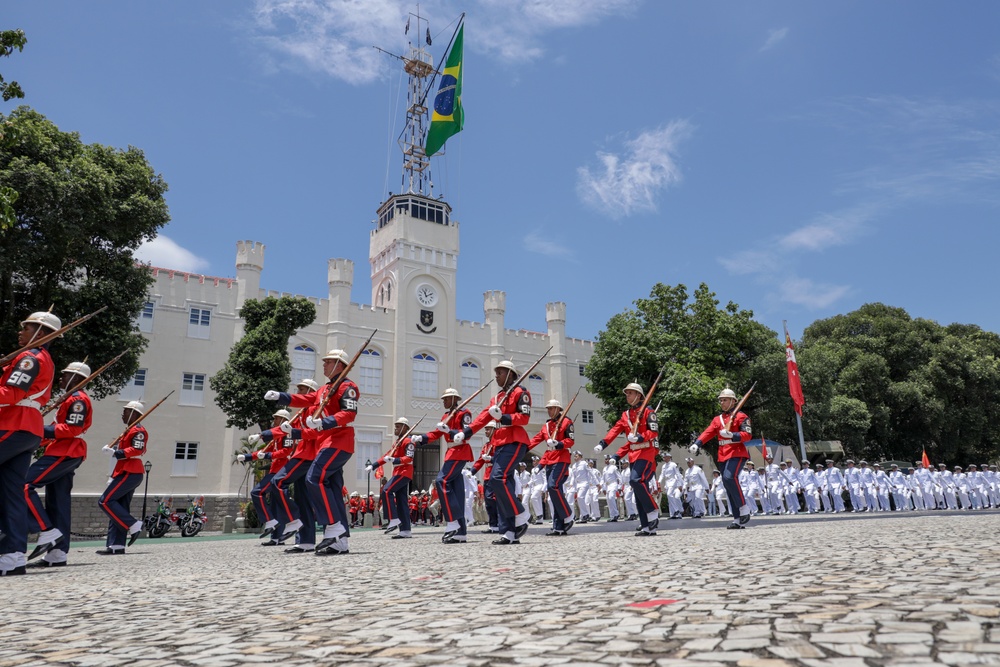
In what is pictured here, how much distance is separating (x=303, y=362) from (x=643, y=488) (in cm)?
2725

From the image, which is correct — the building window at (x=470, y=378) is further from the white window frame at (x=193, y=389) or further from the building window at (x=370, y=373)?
the white window frame at (x=193, y=389)

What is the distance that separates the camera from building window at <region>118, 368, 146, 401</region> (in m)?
30.5

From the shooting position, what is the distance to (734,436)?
12.5m

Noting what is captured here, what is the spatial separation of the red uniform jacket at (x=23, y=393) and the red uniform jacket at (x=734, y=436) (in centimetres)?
1011

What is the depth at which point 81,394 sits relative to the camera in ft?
31.9

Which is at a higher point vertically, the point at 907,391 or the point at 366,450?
the point at 907,391

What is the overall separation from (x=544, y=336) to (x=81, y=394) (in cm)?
3604

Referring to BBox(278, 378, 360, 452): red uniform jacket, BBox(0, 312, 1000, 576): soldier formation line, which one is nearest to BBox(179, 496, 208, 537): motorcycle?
BBox(0, 312, 1000, 576): soldier formation line

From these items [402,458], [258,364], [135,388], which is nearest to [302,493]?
[402,458]

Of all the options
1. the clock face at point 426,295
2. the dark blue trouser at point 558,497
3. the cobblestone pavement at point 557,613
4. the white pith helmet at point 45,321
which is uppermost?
the clock face at point 426,295

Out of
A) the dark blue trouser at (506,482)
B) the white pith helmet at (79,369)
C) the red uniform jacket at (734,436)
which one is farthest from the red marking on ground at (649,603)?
the white pith helmet at (79,369)

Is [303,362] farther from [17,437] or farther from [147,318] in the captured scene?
[17,437]

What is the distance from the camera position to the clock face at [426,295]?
132 feet

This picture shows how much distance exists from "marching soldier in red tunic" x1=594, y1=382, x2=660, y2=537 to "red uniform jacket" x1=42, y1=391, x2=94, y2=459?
25.1 feet
